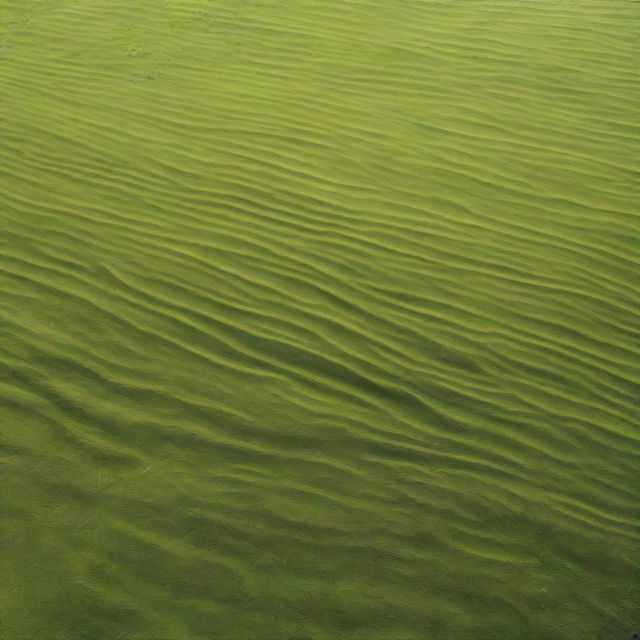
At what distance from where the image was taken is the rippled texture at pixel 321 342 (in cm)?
319

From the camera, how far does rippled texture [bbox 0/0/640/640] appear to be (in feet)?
10.5

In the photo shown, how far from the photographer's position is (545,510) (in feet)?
11.4

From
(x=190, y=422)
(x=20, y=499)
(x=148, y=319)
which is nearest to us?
(x=20, y=499)

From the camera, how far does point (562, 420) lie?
391 cm

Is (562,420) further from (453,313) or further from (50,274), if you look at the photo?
(50,274)

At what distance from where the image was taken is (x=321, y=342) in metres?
4.22

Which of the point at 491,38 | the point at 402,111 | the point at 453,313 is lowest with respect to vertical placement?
the point at 453,313

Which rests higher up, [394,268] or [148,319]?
[394,268]

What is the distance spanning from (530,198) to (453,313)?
4.50 ft

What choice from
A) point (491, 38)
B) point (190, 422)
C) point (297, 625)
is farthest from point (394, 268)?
point (491, 38)

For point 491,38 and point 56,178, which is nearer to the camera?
point 56,178

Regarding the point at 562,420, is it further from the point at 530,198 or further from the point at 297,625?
the point at 530,198

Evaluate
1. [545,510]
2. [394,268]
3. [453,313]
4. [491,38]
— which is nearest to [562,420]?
[545,510]

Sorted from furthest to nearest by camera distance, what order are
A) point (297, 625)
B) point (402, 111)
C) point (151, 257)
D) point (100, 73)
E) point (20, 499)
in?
point (100, 73) → point (402, 111) → point (151, 257) → point (20, 499) → point (297, 625)
